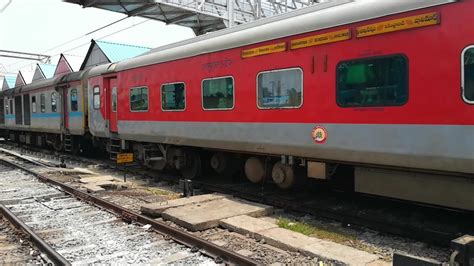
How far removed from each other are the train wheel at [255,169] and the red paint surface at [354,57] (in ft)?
2.90

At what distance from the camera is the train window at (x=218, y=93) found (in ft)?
26.6

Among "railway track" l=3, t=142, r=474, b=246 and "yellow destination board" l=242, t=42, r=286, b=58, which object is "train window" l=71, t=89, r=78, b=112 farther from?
"yellow destination board" l=242, t=42, r=286, b=58

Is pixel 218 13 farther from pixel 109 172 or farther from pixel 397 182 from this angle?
pixel 397 182

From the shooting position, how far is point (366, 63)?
583cm

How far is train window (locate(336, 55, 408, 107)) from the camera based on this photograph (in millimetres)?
5469

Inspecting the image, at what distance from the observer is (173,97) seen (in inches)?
386

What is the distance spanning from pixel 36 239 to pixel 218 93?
4.04m

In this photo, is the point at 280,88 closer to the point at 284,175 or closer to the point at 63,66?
the point at 284,175

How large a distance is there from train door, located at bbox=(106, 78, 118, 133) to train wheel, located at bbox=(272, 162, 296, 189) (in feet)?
21.2

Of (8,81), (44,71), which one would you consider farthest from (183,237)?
(8,81)

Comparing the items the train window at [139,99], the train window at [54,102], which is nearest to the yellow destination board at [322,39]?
the train window at [139,99]

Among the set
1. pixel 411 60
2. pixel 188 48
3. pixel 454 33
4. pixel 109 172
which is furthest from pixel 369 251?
pixel 109 172

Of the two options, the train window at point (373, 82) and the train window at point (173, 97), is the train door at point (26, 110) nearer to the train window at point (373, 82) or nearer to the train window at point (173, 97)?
the train window at point (173, 97)

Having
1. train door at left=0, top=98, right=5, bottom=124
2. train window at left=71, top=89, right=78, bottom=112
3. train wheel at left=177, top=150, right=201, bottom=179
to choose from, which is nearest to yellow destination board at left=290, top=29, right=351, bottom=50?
train wheel at left=177, top=150, right=201, bottom=179
